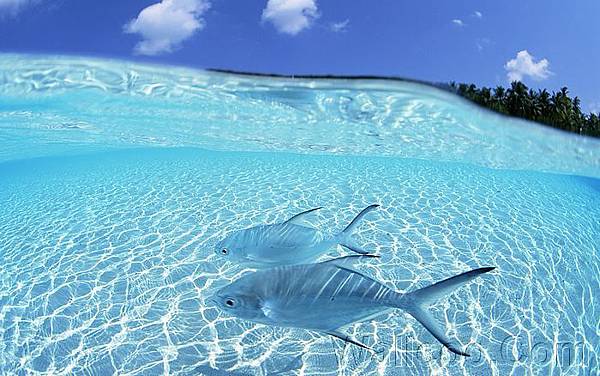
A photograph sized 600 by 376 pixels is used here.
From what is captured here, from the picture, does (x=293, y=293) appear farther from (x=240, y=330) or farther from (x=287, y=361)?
(x=240, y=330)

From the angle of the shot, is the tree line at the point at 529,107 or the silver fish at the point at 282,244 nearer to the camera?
the silver fish at the point at 282,244

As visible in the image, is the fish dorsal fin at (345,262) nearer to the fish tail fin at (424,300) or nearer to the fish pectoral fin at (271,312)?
the fish tail fin at (424,300)

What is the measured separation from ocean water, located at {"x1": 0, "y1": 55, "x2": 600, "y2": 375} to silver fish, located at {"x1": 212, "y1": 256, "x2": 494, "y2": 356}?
2004 mm

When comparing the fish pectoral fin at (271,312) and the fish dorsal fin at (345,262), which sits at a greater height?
the fish dorsal fin at (345,262)

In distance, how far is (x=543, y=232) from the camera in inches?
420

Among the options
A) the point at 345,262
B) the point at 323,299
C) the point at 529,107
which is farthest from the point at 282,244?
the point at 529,107

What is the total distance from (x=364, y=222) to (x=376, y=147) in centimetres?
1048

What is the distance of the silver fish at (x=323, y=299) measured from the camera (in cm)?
276

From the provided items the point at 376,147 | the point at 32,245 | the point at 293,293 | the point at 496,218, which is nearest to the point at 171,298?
the point at 293,293

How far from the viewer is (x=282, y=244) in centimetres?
421

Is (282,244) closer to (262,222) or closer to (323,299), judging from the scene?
(323,299)

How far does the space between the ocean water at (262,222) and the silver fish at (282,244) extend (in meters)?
0.95

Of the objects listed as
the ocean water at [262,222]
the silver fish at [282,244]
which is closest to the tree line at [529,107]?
the ocean water at [262,222]

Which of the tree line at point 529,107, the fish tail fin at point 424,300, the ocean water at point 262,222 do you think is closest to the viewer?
the fish tail fin at point 424,300
